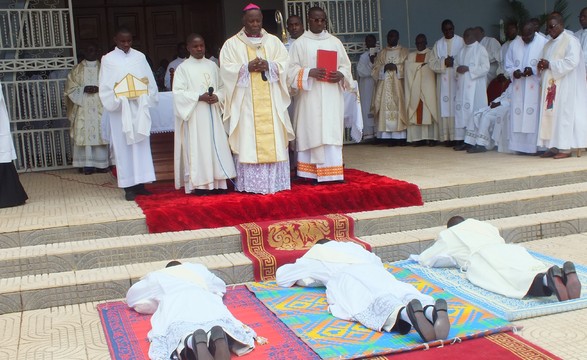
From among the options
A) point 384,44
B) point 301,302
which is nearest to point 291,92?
point 301,302

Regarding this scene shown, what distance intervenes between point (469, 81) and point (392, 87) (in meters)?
1.38

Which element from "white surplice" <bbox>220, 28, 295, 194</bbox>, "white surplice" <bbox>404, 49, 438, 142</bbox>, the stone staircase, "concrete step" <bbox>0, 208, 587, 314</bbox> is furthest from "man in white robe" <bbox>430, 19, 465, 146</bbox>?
"white surplice" <bbox>220, 28, 295, 194</bbox>

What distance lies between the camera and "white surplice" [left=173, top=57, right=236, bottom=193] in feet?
26.2

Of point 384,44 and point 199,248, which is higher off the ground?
point 384,44

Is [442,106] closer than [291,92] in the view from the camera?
No

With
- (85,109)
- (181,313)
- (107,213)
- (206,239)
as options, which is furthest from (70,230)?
(85,109)

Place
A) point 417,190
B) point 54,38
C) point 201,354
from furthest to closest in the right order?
point 54,38
point 417,190
point 201,354

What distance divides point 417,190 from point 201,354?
410 centimetres

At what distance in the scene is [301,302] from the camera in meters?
5.77

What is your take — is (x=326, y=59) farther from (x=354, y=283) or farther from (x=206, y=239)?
(x=354, y=283)

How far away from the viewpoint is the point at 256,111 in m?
8.02

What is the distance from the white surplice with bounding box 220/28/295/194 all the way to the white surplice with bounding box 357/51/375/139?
4809 millimetres

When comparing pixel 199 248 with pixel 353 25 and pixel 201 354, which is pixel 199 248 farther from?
pixel 353 25

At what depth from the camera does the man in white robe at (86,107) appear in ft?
34.9
